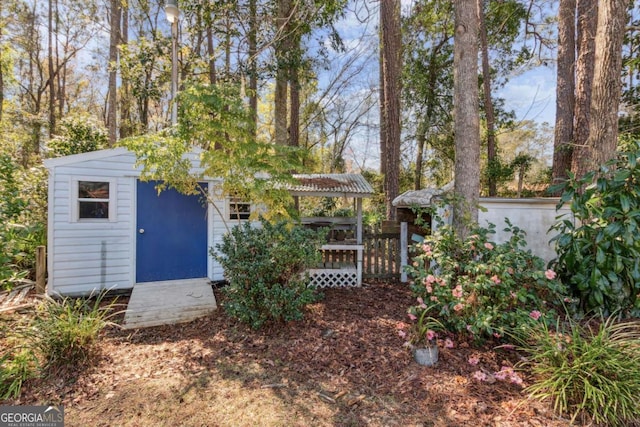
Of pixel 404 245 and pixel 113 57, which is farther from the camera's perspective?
pixel 113 57

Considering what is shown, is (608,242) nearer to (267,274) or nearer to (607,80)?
(607,80)

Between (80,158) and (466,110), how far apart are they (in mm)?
6131

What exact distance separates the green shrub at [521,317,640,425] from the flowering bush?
0.37m

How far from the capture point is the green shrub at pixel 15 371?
2516mm

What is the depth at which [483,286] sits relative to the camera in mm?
2762

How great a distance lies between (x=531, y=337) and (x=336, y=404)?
1.85 m

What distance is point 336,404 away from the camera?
245 centimetres

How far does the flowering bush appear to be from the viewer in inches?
111

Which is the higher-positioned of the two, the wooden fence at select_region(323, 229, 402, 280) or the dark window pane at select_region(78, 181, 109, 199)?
the dark window pane at select_region(78, 181, 109, 199)

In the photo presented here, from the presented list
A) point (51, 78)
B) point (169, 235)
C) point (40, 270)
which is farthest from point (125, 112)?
point (169, 235)

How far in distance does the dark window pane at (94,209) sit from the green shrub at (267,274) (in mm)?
2810

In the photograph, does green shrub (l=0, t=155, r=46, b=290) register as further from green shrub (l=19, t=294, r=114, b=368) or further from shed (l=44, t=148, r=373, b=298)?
green shrub (l=19, t=294, r=114, b=368)

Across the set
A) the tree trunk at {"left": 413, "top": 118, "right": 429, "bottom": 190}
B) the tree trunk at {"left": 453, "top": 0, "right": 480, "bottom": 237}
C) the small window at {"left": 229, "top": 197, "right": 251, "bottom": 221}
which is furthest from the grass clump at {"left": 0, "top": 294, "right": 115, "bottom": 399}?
the tree trunk at {"left": 413, "top": 118, "right": 429, "bottom": 190}

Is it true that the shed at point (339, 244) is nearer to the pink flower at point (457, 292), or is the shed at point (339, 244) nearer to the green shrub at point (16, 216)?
the pink flower at point (457, 292)
